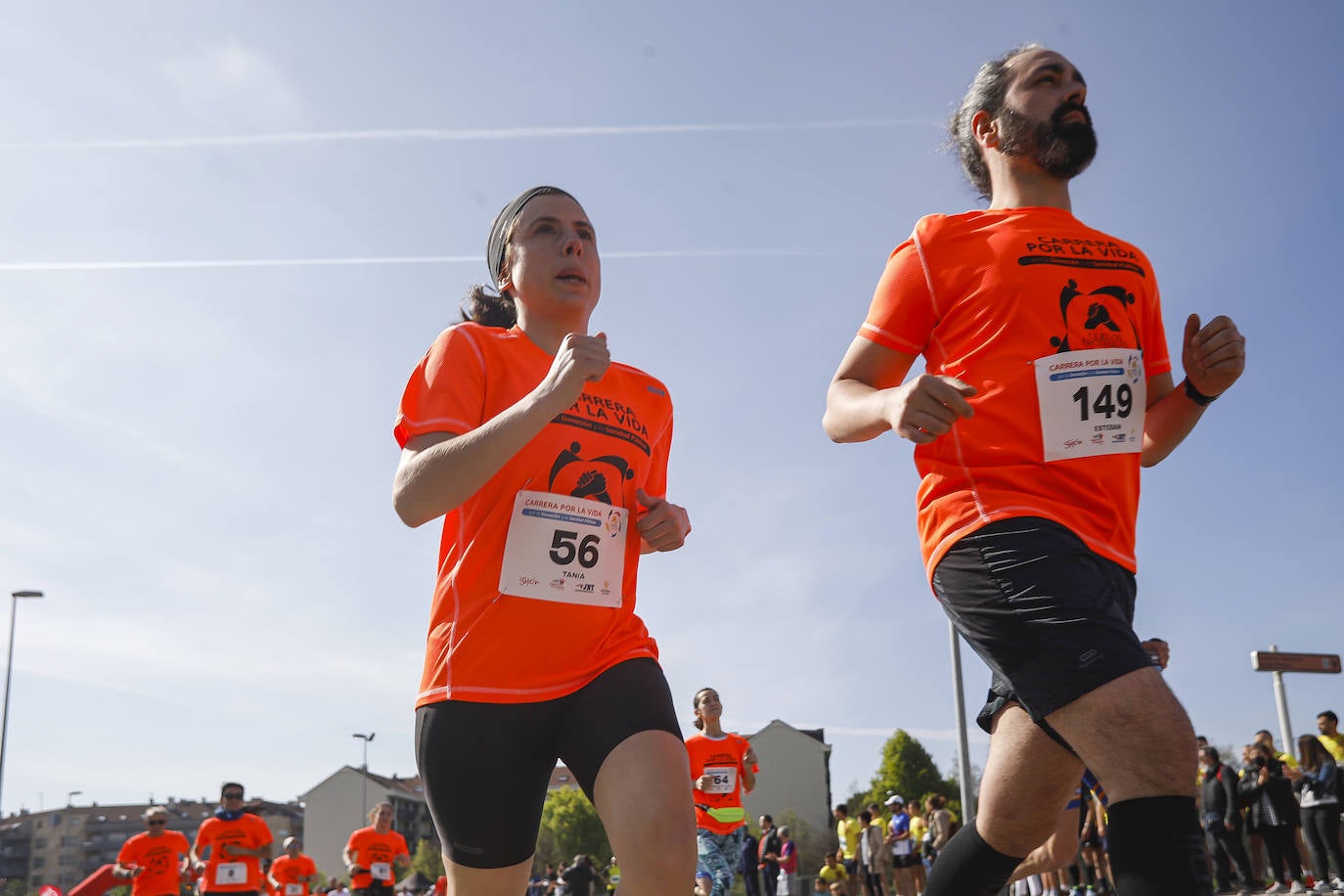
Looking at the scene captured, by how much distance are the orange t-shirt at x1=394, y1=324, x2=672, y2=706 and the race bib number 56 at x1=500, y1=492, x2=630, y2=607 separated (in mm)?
31

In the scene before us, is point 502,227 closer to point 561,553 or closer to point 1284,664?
point 561,553

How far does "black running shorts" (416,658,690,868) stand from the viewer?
2668 millimetres

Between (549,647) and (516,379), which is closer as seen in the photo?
(549,647)

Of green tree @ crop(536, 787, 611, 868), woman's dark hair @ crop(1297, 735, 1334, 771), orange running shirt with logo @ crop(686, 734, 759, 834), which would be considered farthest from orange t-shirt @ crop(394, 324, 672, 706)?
green tree @ crop(536, 787, 611, 868)

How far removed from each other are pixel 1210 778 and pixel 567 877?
51.5ft

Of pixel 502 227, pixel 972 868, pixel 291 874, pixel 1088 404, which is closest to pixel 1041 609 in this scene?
pixel 1088 404

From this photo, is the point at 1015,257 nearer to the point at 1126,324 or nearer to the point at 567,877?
the point at 1126,324

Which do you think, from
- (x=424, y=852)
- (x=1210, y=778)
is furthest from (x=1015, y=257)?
(x=424, y=852)

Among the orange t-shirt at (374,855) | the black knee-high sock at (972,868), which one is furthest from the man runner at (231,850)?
the black knee-high sock at (972,868)

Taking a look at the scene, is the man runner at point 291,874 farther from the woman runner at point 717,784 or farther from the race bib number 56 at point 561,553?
the race bib number 56 at point 561,553

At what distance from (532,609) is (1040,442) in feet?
4.19

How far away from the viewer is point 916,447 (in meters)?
2.73

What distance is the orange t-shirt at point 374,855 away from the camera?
1566cm

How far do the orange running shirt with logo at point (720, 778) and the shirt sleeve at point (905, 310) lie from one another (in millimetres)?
7899
